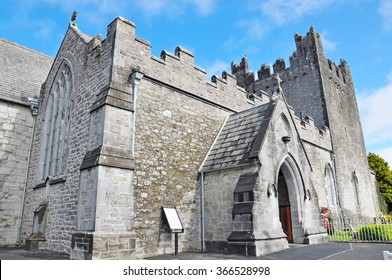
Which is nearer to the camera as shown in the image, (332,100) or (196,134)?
(196,134)

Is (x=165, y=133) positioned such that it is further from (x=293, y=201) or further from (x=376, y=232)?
(x=376, y=232)

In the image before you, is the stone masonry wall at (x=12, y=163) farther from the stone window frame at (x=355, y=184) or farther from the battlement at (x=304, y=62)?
the stone window frame at (x=355, y=184)

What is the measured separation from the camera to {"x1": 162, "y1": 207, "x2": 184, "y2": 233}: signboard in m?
9.12

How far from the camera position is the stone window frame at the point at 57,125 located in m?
11.3

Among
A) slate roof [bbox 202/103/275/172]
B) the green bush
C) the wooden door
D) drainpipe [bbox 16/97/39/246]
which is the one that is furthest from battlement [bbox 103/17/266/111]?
the green bush

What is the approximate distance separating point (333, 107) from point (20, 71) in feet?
66.5

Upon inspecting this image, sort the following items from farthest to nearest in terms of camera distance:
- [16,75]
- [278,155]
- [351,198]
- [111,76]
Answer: [351,198], [16,75], [278,155], [111,76]

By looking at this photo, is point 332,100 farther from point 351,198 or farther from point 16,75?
point 16,75

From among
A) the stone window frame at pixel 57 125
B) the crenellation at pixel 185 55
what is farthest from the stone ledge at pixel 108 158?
the crenellation at pixel 185 55

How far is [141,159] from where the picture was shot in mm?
9406

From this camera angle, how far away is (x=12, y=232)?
12.1 metres

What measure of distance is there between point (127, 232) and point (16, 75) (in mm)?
10781

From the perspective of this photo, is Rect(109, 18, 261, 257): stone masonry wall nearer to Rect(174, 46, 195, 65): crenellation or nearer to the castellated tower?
Rect(174, 46, 195, 65): crenellation

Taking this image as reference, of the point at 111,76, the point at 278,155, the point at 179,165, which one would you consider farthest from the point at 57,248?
the point at 278,155
